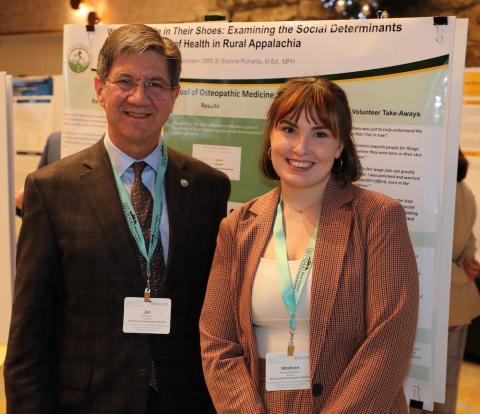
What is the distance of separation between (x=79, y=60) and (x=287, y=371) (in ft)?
5.93

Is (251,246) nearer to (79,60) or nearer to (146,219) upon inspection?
(146,219)

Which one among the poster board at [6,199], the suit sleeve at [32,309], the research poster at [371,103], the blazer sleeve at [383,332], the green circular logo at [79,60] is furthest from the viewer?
the poster board at [6,199]

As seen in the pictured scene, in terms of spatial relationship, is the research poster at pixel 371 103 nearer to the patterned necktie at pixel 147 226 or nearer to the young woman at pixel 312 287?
the young woman at pixel 312 287

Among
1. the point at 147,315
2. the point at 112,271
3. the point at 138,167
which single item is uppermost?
the point at 138,167

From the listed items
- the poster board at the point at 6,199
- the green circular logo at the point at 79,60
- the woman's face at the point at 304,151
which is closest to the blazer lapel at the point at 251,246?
the woman's face at the point at 304,151

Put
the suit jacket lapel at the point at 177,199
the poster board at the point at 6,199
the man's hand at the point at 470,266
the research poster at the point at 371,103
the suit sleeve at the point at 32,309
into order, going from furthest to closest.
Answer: the man's hand at the point at 470,266
the poster board at the point at 6,199
the research poster at the point at 371,103
the suit jacket lapel at the point at 177,199
the suit sleeve at the point at 32,309

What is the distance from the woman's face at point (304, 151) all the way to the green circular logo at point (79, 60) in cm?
138

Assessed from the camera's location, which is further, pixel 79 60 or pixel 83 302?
pixel 79 60

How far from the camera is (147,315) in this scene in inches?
73.1

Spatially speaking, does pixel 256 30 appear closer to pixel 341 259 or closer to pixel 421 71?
pixel 421 71

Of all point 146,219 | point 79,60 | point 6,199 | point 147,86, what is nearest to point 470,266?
point 146,219

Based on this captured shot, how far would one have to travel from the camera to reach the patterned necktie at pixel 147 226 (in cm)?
188

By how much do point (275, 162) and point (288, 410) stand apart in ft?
2.28

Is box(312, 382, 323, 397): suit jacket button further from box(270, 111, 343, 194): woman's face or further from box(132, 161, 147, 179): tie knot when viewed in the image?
box(132, 161, 147, 179): tie knot
